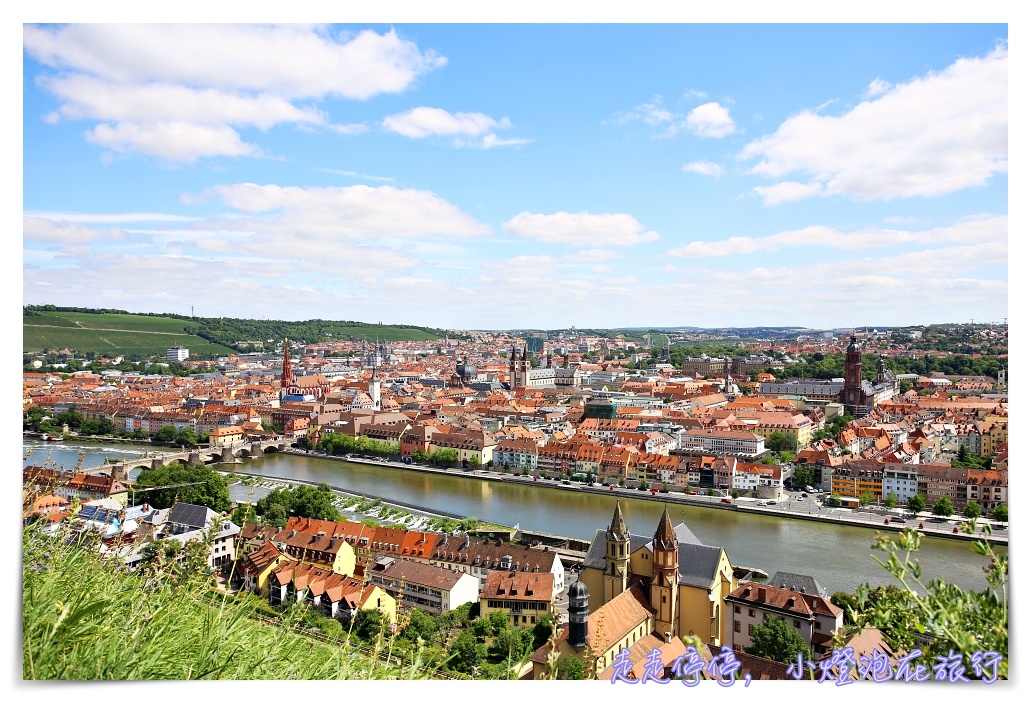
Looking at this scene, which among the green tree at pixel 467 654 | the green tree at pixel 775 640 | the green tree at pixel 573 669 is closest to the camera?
the green tree at pixel 573 669

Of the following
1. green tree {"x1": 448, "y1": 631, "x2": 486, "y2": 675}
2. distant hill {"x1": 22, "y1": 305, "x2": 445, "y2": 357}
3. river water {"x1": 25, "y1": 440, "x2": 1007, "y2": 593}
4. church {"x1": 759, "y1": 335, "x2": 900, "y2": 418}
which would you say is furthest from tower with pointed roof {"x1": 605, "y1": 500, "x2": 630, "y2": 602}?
church {"x1": 759, "y1": 335, "x2": 900, "y2": 418}

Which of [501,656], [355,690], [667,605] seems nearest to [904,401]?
[667,605]

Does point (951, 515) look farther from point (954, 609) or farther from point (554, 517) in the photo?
point (954, 609)

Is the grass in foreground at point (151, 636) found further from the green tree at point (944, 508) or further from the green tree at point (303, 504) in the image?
the green tree at point (944, 508)

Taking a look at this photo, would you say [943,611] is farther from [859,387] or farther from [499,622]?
[859,387]

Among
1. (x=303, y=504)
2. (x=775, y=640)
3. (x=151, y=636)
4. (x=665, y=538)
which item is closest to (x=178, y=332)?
(x=303, y=504)

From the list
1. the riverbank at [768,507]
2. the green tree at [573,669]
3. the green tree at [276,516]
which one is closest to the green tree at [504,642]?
the green tree at [573,669]
